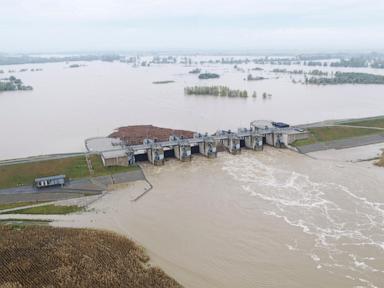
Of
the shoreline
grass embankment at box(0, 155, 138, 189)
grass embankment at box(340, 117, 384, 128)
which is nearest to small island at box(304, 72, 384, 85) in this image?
grass embankment at box(340, 117, 384, 128)

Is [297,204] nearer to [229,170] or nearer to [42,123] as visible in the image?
[229,170]

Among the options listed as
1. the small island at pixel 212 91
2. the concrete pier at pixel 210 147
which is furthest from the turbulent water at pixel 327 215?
the small island at pixel 212 91

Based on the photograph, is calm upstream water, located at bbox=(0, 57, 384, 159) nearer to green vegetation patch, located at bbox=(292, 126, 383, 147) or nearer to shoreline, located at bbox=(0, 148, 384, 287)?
green vegetation patch, located at bbox=(292, 126, 383, 147)

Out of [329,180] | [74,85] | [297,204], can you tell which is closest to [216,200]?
[297,204]

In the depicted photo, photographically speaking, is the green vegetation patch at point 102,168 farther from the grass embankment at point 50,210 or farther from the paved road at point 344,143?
the paved road at point 344,143

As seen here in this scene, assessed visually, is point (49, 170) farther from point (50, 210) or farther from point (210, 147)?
point (210, 147)

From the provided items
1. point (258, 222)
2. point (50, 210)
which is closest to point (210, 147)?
point (258, 222)
